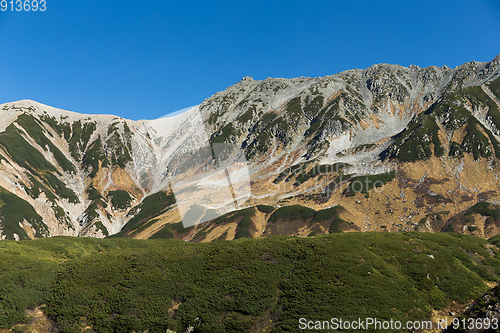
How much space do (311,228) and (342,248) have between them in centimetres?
10813

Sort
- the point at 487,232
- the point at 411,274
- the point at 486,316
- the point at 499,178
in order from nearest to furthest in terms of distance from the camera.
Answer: the point at 486,316
the point at 411,274
the point at 487,232
the point at 499,178

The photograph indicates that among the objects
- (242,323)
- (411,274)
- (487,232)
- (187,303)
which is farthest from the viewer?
(487,232)

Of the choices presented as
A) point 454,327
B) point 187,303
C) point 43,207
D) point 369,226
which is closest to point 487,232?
point 369,226

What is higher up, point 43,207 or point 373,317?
point 43,207

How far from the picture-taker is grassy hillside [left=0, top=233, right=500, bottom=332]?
43.3 m

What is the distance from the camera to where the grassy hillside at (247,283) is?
43281mm

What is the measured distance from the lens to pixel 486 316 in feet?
122

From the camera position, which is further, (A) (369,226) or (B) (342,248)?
(A) (369,226)

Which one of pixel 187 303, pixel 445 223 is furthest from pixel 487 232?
pixel 187 303

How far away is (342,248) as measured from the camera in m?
57.0

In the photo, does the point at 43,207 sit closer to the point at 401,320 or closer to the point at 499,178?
the point at 401,320

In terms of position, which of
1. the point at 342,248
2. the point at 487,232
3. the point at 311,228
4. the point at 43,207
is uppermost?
the point at 43,207

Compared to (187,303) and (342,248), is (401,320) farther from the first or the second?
(187,303)

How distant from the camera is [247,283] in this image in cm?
5038
